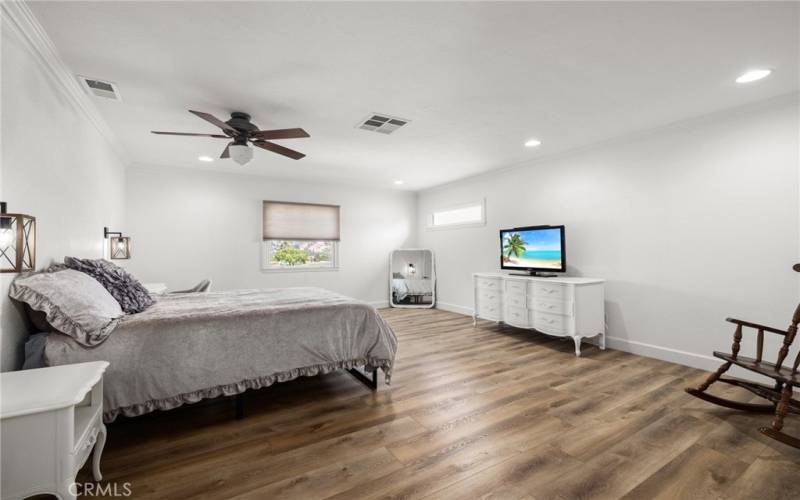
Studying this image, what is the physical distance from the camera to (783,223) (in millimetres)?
2885

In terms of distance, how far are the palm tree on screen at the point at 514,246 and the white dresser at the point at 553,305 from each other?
0.42m

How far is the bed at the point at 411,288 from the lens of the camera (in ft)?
22.8

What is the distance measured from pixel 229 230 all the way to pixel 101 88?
303 centimetres

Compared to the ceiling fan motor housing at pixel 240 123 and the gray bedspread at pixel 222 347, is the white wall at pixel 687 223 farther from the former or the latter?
the ceiling fan motor housing at pixel 240 123

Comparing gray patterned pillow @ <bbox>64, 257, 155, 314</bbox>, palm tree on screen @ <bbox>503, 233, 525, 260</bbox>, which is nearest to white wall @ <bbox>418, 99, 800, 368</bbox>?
palm tree on screen @ <bbox>503, 233, 525, 260</bbox>

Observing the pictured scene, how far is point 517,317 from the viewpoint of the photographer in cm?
446

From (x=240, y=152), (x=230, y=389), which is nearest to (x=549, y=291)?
(x=230, y=389)

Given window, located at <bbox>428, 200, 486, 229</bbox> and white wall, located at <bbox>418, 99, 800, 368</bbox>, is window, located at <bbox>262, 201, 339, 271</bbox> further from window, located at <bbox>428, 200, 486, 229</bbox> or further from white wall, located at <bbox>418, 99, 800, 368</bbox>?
white wall, located at <bbox>418, 99, 800, 368</bbox>

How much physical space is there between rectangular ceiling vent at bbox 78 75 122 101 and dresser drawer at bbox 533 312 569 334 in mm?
4708

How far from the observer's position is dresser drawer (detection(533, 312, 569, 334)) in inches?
154

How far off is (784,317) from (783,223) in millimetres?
797

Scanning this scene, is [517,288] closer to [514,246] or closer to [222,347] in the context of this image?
[514,246]

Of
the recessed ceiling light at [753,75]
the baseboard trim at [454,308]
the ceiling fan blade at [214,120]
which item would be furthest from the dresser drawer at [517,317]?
the ceiling fan blade at [214,120]

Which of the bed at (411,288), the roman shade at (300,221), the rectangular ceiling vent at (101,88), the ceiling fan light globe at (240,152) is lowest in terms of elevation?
the bed at (411,288)
